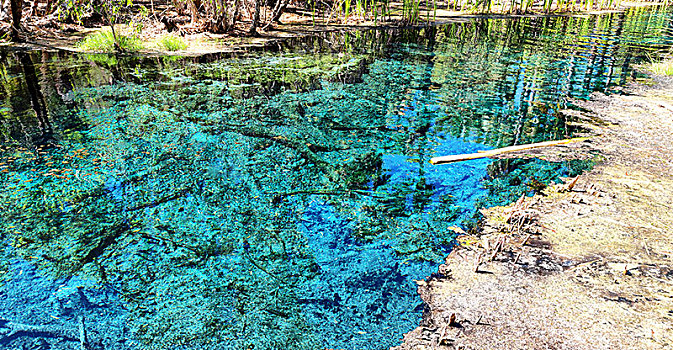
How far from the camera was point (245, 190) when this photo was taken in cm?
381

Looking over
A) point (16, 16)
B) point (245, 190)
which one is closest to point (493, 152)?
point (245, 190)

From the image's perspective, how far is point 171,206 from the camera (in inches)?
139

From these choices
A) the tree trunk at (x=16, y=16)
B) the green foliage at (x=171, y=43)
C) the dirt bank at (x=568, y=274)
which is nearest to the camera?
the dirt bank at (x=568, y=274)

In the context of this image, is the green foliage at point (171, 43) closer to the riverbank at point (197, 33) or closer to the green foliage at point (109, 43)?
the riverbank at point (197, 33)

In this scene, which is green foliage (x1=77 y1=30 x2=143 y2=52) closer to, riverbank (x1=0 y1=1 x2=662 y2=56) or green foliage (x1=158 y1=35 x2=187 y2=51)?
riverbank (x1=0 y1=1 x2=662 y2=56)

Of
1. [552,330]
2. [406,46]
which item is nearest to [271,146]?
[552,330]

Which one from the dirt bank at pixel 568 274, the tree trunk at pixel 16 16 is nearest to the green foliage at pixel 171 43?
the tree trunk at pixel 16 16

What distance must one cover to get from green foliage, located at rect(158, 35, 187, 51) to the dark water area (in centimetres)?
128

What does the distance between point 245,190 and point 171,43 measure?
6534 mm

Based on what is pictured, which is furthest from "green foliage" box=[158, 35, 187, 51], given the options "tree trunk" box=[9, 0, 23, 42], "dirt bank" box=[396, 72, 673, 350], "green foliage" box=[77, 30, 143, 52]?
"dirt bank" box=[396, 72, 673, 350]

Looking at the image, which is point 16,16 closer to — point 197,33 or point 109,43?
point 109,43

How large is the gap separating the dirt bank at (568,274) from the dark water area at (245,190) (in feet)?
0.69

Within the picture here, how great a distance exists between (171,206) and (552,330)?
2776 mm

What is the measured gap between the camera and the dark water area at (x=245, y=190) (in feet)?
8.17
